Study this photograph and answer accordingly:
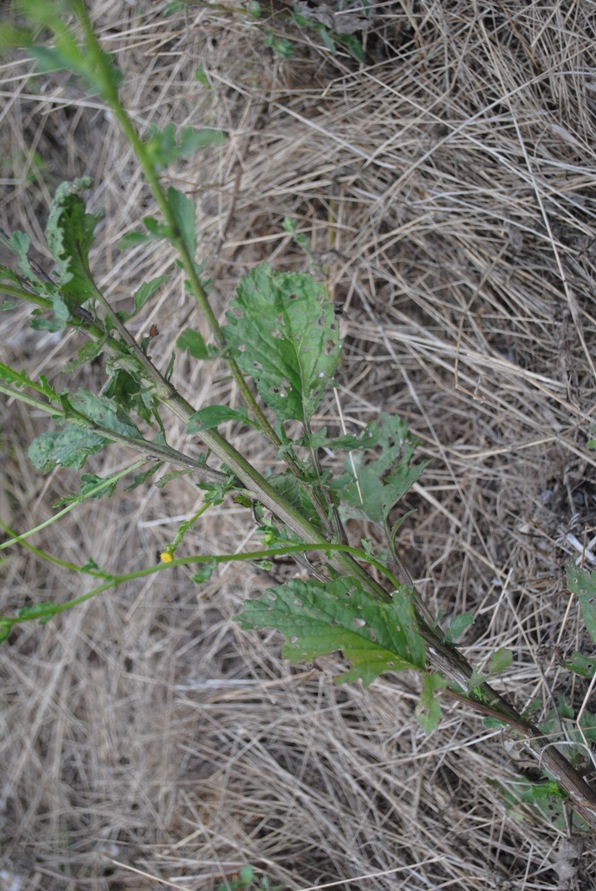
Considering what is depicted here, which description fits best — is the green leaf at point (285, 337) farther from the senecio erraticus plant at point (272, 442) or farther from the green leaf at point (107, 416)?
the green leaf at point (107, 416)

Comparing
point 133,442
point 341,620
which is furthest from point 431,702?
point 133,442

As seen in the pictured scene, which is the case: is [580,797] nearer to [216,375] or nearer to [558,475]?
[558,475]

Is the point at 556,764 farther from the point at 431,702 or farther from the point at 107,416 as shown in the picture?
the point at 107,416

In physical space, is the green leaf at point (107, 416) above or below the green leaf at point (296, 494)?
above

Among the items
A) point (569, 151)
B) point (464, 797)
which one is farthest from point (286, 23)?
point (464, 797)

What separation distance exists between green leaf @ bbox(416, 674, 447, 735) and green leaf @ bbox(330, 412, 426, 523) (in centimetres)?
36

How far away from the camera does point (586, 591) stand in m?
1.38

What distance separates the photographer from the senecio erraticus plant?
3.40ft

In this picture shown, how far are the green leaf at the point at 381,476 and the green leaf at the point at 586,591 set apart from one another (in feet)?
1.20

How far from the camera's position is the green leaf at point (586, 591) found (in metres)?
1.36

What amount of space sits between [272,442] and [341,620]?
1.02 ft

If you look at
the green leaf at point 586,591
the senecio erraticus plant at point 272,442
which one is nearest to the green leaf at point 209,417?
the senecio erraticus plant at point 272,442

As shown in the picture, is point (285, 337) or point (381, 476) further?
point (381, 476)

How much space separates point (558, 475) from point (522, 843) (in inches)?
32.8
